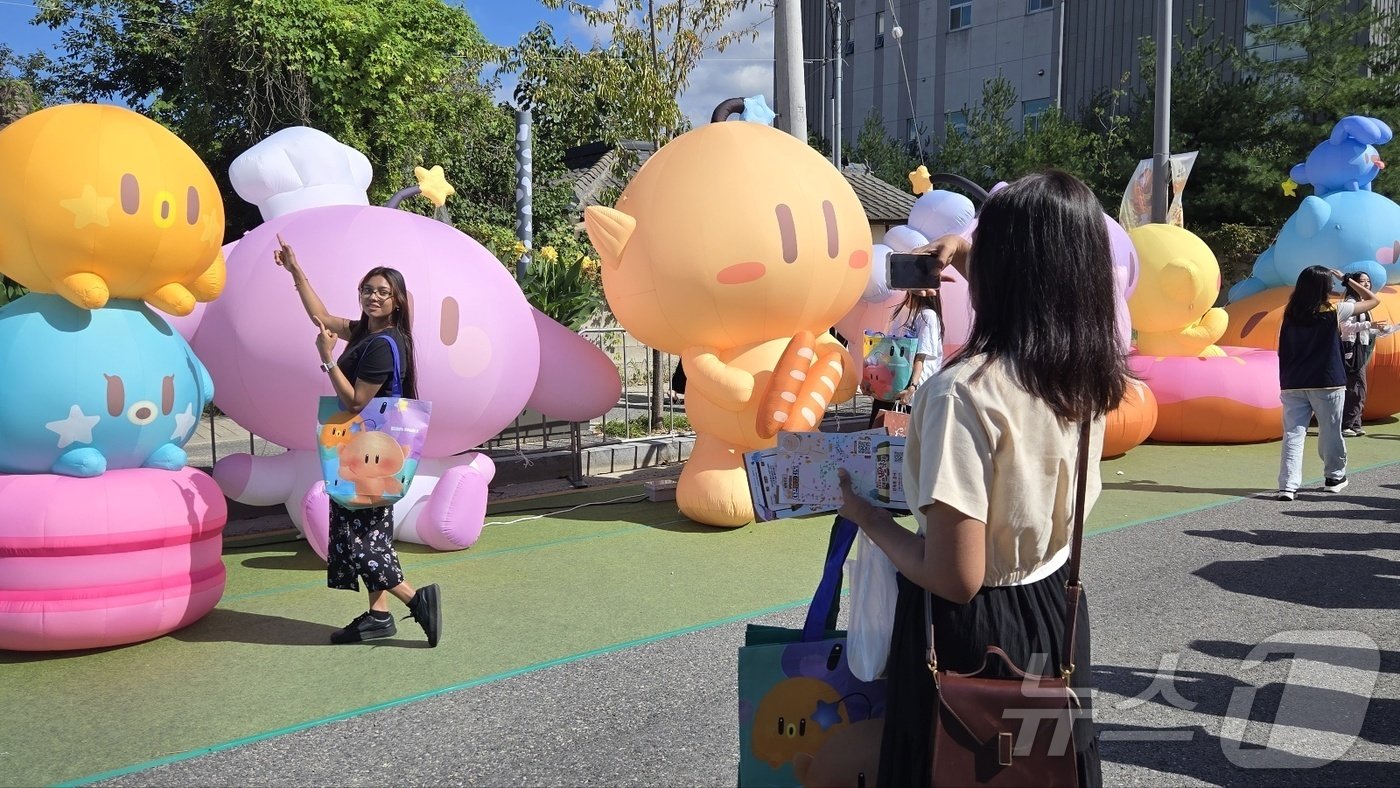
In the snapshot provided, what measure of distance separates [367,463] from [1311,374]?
22.0ft

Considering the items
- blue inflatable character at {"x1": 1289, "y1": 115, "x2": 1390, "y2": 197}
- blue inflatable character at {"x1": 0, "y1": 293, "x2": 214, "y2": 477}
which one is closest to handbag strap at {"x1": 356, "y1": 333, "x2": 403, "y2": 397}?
blue inflatable character at {"x1": 0, "y1": 293, "x2": 214, "y2": 477}

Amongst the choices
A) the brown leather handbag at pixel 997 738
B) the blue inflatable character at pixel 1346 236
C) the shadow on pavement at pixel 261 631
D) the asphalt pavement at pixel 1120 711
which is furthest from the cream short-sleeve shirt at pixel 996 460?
the blue inflatable character at pixel 1346 236

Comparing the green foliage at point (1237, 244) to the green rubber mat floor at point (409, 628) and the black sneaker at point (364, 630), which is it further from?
the black sneaker at point (364, 630)

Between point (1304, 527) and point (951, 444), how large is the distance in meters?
6.42

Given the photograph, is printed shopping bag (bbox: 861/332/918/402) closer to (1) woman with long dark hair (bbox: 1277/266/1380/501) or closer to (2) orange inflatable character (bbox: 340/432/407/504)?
(1) woman with long dark hair (bbox: 1277/266/1380/501)

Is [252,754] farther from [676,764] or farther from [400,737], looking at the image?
[676,764]

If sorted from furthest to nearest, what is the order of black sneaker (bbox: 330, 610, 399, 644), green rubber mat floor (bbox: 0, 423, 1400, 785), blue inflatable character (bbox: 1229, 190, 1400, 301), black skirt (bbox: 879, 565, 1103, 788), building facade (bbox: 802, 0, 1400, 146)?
building facade (bbox: 802, 0, 1400, 146)
blue inflatable character (bbox: 1229, 190, 1400, 301)
black sneaker (bbox: 330, 610, 399, 644)
green rubber mat floor (bbox: 0, 423, 1400, 785)
black skirt (bbox: 879, 565, 1103, 788)

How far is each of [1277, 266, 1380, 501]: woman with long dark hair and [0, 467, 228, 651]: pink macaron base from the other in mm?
7342

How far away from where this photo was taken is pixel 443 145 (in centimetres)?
1620

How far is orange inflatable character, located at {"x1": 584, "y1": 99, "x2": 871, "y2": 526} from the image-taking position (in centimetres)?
675

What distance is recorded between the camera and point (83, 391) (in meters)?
4.94

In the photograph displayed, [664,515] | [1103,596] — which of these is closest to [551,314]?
[664,515]

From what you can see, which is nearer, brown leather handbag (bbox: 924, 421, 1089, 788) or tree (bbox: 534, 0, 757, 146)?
brown leather handbag (bbox: 924, 421, 1089, 788)

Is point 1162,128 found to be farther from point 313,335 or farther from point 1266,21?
point 1266,21
